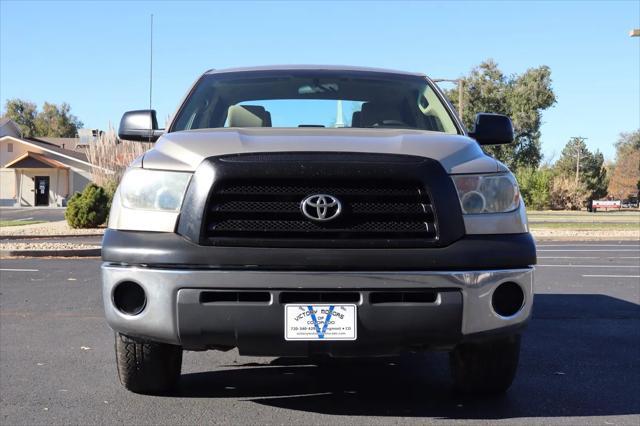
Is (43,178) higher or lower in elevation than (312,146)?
higher

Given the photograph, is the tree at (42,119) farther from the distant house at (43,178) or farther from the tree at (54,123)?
the distant house at (43,178)

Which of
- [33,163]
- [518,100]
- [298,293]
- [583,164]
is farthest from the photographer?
[583,164]

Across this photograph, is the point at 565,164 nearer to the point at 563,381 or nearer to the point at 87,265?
the point at 87,265

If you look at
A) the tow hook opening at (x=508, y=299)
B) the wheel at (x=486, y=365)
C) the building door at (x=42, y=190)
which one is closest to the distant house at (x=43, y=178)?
the building door at (x=42, y=190)

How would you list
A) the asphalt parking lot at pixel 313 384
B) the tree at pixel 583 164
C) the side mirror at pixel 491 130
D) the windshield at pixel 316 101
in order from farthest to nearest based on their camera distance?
the tree at pixel 583 164
the windshield at pixel 316 101
the side mirror at pixel 491 130
the asphalt parking lot at pixel 313 384

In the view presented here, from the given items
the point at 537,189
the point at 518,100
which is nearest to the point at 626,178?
the point at 518,100

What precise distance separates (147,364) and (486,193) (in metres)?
2.02

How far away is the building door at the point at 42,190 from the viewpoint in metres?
50.2

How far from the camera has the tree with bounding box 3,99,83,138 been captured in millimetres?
90625

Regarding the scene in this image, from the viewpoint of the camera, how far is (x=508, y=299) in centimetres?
367

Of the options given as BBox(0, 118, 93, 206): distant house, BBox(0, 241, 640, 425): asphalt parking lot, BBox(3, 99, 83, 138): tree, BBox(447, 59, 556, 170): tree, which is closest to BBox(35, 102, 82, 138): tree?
BBox(3, 99, 83, 138): tree

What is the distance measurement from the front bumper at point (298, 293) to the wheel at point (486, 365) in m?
0.57

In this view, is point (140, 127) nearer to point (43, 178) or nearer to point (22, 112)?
point (43, 178)

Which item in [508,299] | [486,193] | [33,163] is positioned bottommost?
[508,299]
